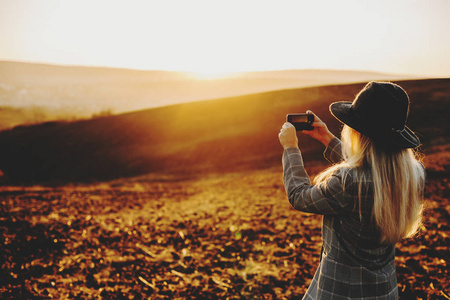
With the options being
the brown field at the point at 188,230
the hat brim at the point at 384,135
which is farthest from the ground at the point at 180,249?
the hat brim at the point at 384,135

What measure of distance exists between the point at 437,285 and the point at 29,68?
119942 millimetres

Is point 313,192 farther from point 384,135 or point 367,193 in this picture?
point 384,135

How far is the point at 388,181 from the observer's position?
1479 millimetres

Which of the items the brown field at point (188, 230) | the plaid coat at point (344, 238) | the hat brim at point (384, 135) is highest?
the hat brim at point (384, 135)

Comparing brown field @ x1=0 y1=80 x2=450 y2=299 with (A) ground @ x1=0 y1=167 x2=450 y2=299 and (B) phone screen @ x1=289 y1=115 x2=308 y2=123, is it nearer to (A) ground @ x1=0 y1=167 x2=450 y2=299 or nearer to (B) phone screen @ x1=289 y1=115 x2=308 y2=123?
(A) ground @ x1=0 y1=167 x2=450 y2=299

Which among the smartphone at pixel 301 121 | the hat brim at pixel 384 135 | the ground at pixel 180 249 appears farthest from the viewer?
the ground at pixel 180 249

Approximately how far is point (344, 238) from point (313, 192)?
0.33 meters

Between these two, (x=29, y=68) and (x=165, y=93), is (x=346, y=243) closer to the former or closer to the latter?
(x=165, y=93)

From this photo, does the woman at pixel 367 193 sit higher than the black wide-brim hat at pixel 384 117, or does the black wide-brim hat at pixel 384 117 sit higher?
the black wide-brim hat at pixel 384 117

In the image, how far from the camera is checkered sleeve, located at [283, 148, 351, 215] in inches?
58.9

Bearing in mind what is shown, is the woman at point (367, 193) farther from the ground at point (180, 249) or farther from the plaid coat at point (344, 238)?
the ground at point (180, 249)

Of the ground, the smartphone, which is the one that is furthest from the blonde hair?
the ground

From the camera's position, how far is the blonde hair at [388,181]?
1.47 meters

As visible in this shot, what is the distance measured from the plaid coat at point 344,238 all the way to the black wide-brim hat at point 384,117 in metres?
0.22
